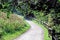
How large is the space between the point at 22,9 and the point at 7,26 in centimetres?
1743

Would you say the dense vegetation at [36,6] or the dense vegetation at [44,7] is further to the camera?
the dense vegetation at [44,7]

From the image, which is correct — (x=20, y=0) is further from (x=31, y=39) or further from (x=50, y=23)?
(x=31, y=39)

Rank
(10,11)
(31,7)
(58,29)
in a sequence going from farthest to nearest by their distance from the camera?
(58,29)
(31,7)
(10,11)

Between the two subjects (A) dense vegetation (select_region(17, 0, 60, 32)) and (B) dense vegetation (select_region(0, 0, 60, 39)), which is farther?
(A) dense vegetation (select_region(17, 0, 60, 32))

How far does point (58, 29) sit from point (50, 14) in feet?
3.39

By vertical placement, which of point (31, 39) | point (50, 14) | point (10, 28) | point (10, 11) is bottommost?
point (10, 11)

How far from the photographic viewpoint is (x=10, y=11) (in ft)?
19.2

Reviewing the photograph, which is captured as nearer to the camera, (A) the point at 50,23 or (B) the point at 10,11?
(B) the point at 10,11

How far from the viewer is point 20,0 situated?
623 cm

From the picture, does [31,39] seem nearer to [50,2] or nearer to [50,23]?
[50,23]

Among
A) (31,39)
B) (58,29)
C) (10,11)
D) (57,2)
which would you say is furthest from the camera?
(31,39)

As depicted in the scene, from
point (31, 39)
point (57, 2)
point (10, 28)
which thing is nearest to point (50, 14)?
point (57, 2)

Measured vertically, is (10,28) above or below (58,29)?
above

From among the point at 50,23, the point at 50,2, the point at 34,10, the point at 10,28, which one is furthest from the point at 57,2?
the point at 10,28
